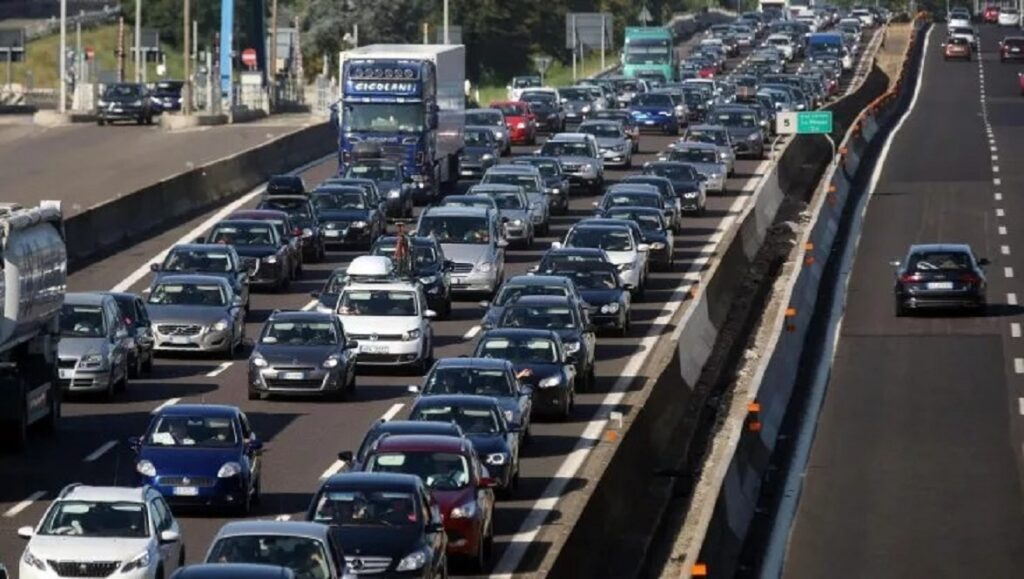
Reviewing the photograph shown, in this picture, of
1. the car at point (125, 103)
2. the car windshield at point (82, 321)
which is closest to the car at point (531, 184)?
the car windshield at point (82, 321)

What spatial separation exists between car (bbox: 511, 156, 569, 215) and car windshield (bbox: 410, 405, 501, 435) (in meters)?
32.4

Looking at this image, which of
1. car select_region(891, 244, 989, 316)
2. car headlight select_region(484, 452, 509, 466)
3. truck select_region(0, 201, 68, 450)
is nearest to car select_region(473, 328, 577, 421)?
car headlight select_region(484, 452, 509, 466)

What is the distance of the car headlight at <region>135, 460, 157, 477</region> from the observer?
29828mm

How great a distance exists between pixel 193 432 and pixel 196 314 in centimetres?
1315

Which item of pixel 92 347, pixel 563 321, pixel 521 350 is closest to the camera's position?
pixel 521 350

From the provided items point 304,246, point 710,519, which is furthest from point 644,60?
point 710,519

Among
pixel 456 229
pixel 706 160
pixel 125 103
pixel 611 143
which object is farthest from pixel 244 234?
pixel 125 103

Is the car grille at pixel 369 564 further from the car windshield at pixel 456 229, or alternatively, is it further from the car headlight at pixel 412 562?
the car windshield at pixel 456 229

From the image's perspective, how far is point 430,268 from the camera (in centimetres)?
4853

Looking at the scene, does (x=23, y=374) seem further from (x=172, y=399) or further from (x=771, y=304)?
(x=771, y=304)

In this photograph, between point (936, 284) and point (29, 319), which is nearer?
point (29, 319)

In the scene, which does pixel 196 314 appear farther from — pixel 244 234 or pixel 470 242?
pixel 470 242

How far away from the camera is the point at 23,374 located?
3462 centimetres

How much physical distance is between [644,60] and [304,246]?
203 ft
